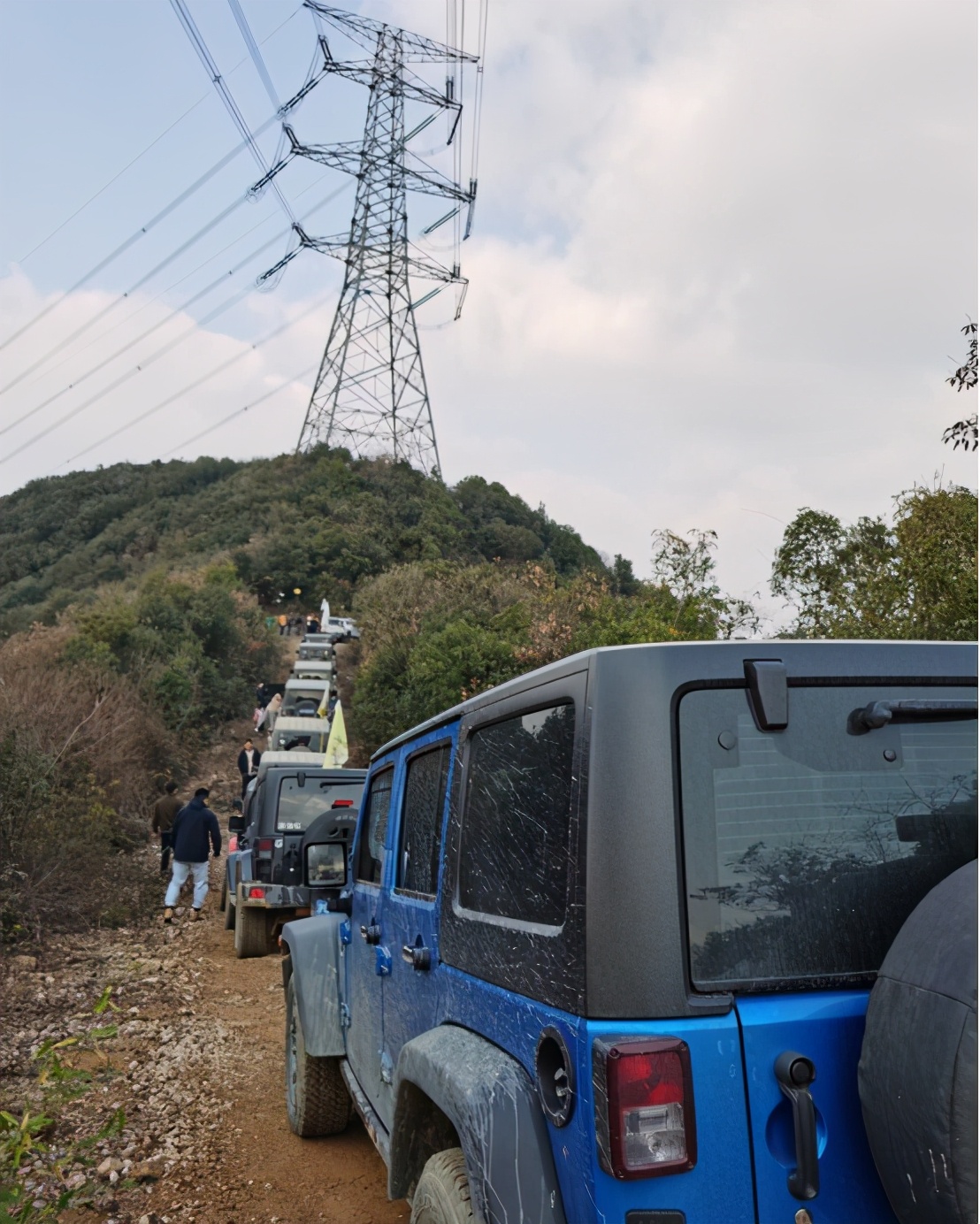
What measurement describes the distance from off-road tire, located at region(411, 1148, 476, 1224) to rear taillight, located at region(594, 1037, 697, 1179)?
25.0 inches

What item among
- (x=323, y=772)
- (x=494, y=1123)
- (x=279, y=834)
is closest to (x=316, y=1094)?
(x=494, y=1123)

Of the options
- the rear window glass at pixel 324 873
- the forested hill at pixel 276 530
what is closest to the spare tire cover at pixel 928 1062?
the rear window glass at pixel 324 873

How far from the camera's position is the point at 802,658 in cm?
219

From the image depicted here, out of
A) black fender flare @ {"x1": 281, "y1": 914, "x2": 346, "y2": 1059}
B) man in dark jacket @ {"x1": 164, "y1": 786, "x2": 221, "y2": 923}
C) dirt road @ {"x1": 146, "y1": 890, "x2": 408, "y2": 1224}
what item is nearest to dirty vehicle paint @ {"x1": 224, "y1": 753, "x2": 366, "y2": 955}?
man in dark jacket @ {"x1": 164, "y1": 786, "x2": 221, "y2": 923}

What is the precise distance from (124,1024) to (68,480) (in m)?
96.6

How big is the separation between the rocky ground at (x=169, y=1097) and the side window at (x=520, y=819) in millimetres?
1982

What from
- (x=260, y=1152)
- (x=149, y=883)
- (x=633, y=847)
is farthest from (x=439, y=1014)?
(x=149, y=883)

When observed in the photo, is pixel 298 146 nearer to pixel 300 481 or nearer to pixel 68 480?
pixel 300 481

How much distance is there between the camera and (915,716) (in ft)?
7.26

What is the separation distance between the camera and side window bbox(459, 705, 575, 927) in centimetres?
229

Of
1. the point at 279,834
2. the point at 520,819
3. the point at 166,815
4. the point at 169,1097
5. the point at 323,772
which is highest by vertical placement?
the point at 323,772

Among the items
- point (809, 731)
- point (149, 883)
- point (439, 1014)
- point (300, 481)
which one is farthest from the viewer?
point (300, 481)

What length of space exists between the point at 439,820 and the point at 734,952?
54.8 inches

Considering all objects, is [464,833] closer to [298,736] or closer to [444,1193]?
[444,1193]
